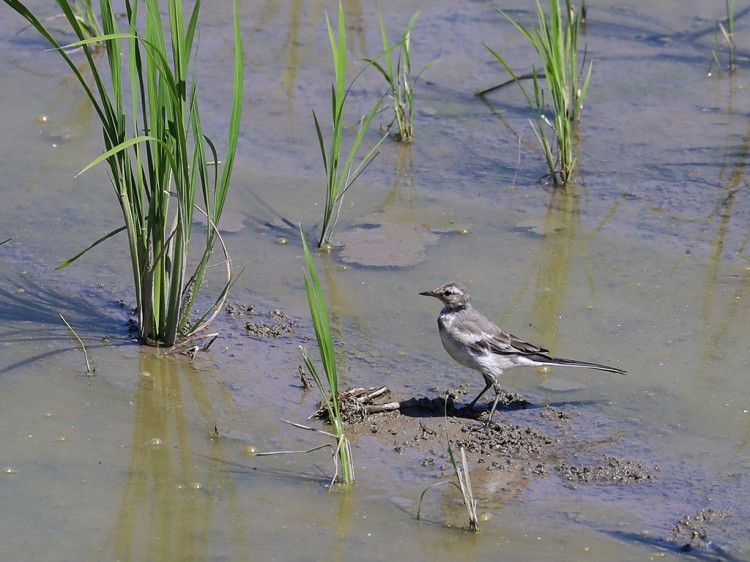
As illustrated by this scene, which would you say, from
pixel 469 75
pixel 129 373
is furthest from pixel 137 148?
pixel 469 75

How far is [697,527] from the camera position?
5.05m

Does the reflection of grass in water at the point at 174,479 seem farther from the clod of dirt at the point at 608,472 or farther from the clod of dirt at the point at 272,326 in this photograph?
the clod of dirt at the point at 608,472

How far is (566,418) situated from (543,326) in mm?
1131

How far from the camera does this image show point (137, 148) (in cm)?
610

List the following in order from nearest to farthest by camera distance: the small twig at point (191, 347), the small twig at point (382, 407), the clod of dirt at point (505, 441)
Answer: the clod of dirt at point (505, 441) → the small twig at point (382, 407) → the small twig at point (191, 347)

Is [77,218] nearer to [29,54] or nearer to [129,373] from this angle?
[129,373]

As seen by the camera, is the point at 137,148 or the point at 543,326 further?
the point at 543,326

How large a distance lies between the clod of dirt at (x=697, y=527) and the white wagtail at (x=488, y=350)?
130 cm

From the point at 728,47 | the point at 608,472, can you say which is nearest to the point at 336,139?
the point at 608,472

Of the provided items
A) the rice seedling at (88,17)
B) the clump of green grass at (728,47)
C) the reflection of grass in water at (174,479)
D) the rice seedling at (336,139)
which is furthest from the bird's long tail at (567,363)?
the rice seedling at (88,17)

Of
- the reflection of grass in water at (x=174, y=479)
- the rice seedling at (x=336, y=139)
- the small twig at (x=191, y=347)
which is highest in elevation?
the rice seedling at (x=336, y=139)

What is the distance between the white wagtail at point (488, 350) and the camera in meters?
6.22

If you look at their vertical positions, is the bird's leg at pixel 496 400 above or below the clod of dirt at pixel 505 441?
above

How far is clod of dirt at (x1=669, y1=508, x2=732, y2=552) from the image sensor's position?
16.2ft
